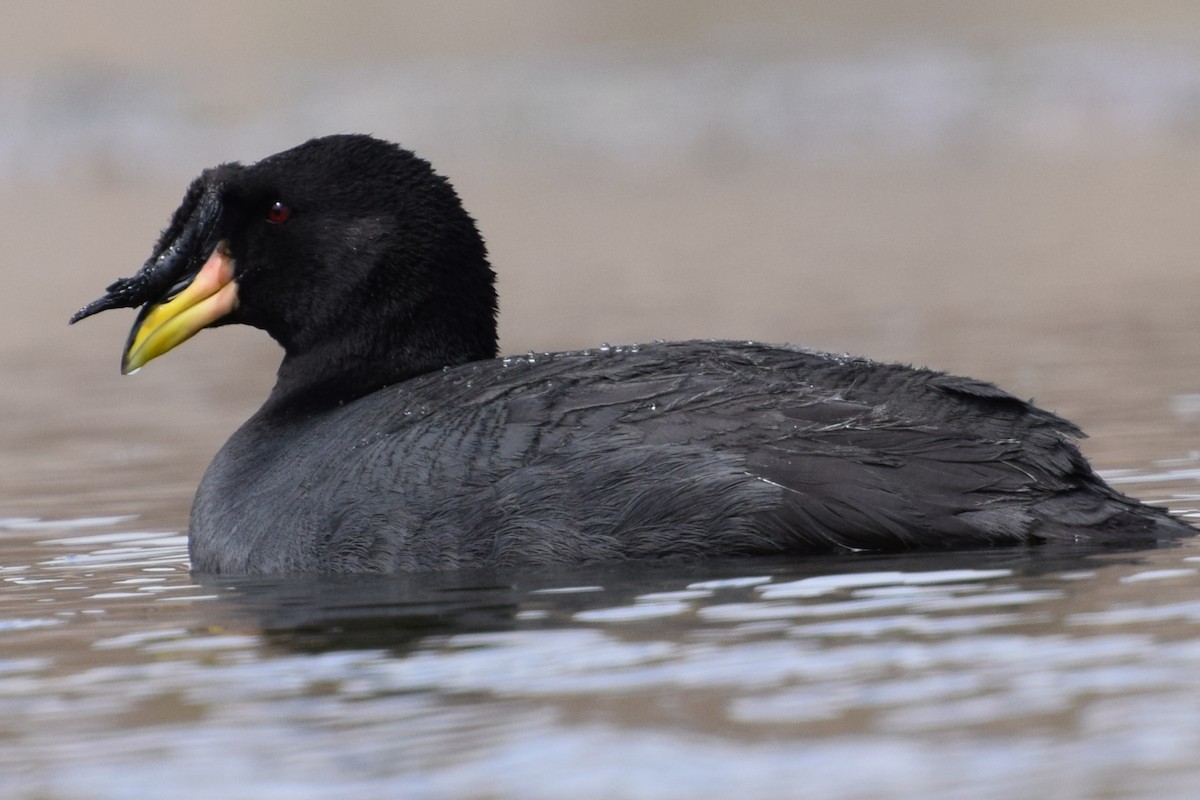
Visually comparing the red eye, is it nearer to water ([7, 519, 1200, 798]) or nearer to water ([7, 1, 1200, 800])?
water ([7, 1, 1200, 800])

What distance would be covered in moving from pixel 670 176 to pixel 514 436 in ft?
111

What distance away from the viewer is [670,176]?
4081 centimetres

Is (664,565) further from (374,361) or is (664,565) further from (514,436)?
(374,361)

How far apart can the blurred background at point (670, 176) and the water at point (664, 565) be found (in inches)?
4.4

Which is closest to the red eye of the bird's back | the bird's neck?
the bird's neck

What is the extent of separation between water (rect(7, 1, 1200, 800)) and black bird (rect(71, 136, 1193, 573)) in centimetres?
17

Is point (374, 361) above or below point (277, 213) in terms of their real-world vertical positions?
below

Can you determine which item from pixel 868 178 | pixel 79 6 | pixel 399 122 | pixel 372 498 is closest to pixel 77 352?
pixel 372 498

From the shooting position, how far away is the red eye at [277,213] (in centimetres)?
852

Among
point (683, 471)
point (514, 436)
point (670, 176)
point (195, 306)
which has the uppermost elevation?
point (670, 176)

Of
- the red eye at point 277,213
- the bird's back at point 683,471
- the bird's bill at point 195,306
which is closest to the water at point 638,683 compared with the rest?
the bird's back at point 683,471

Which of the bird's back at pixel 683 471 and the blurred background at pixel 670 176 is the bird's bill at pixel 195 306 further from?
the blurred background at pixel 670 176

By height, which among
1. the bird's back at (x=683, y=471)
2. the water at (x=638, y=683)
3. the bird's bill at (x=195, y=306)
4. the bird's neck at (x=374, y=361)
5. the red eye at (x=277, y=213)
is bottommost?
the water at (x=638, y=683)

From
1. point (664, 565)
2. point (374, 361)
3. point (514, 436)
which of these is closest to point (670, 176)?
point (374, 361)
